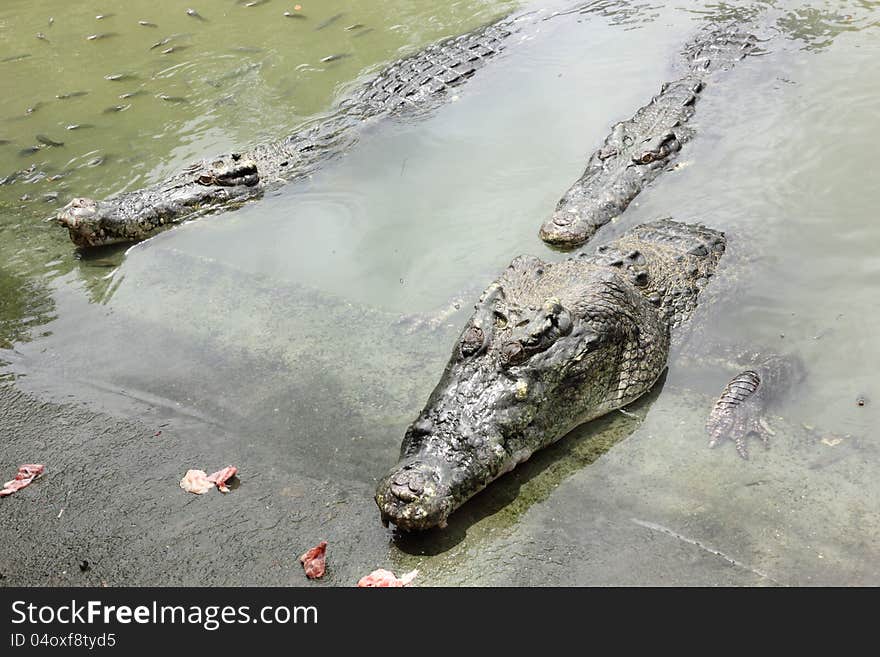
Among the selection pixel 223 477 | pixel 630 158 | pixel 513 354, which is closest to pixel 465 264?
pixel 630 158

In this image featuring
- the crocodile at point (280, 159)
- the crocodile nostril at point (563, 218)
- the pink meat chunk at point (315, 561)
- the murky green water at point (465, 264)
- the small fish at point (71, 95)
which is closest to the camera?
the pink meat chunk at point (315, 561)

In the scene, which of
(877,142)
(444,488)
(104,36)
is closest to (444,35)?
(104,36)

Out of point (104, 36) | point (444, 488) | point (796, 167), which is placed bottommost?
point (796, 167)

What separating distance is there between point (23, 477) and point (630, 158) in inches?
238

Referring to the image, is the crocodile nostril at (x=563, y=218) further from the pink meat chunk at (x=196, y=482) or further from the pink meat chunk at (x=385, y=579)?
the pink meat chunk at (x=385, y=579)

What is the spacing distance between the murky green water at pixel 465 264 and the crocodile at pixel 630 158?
0.68 ft

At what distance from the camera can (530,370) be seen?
4555mm

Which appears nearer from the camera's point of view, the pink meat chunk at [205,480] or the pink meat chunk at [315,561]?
the pink meat chunk at [315,561]

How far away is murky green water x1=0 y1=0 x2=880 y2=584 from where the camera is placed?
4.23 metres

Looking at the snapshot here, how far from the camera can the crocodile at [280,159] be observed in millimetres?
7797

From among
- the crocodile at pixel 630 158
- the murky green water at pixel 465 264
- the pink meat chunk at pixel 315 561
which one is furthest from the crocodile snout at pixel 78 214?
the pink meat chunk at pixel 315 561
